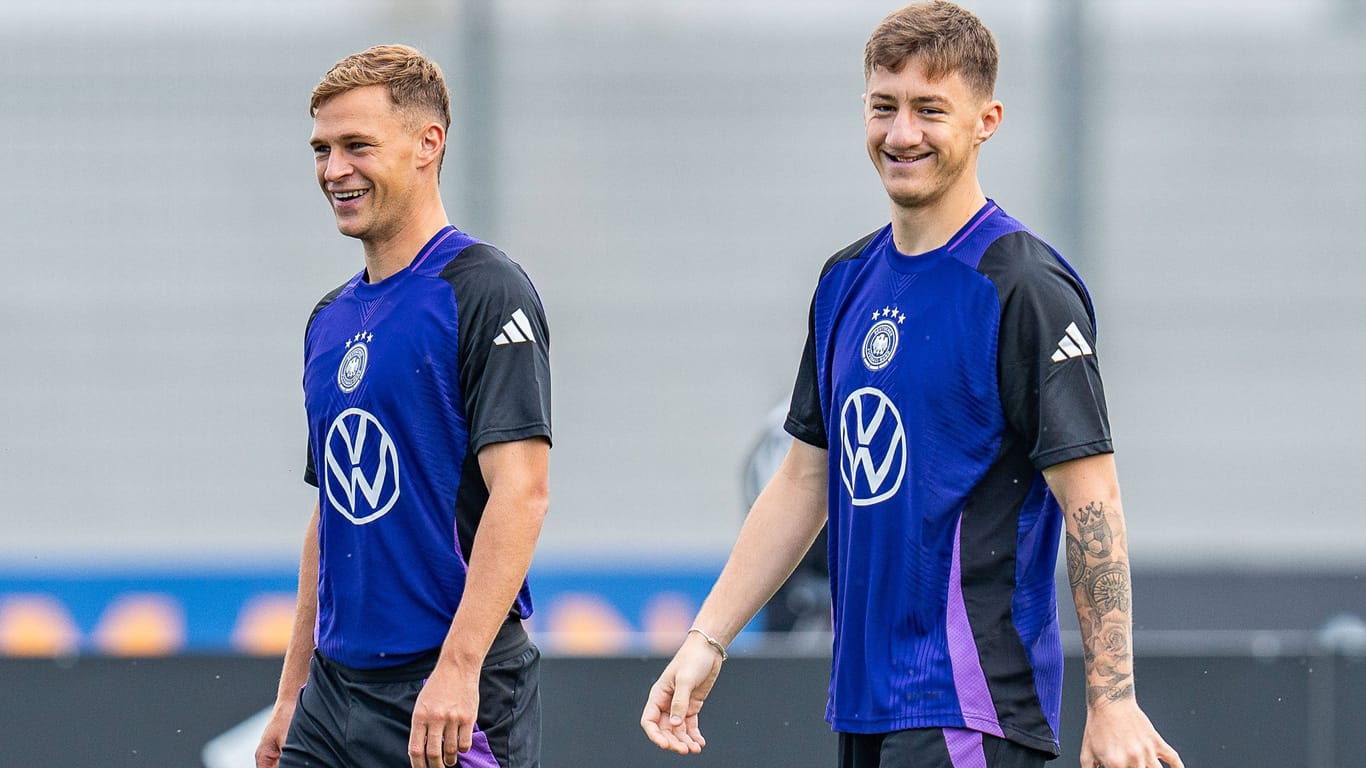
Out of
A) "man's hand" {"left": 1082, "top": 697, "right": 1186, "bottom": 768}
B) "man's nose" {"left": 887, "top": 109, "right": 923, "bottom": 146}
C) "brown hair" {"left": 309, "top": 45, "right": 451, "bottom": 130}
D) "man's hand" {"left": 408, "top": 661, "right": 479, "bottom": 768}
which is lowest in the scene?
"man's hand" {"left": 408, "top": 661, "right": 479, "bottom": 768}

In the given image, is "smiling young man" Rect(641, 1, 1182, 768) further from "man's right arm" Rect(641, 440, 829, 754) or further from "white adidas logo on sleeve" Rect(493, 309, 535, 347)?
"white adidas logo on sleeve" Rect(493, 309, 535, 347)

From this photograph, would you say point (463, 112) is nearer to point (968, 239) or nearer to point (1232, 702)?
point (1232, 702)

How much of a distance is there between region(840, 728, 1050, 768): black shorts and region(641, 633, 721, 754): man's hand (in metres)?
0.32

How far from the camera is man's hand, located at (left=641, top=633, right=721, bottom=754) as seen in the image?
8.48 feet

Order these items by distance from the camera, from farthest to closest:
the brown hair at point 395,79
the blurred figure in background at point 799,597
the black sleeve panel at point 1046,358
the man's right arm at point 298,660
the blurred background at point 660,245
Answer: the blurred background at point 660,245
the blurred figure in background at point 799,597
the man's right arm at point 298,660
the brown hair at point 395,79
the black sleeve panel at point 1046,358

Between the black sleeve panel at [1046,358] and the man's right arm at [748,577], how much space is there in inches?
18.7

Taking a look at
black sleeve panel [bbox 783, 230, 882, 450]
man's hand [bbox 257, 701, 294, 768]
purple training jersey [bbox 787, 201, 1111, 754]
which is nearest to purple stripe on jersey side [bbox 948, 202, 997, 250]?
purple training jersey [bbox 787, 201, 1111, 754]

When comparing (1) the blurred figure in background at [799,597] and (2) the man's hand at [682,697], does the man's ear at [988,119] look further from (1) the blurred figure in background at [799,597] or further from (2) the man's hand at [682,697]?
(1) the blurred figure in background at [799,597]

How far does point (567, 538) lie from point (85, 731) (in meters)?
3.65

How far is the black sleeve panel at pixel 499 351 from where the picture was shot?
105 inches

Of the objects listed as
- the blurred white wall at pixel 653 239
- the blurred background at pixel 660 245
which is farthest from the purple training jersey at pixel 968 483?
the blurred white wall at pixel 653 239

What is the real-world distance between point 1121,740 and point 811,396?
80cm

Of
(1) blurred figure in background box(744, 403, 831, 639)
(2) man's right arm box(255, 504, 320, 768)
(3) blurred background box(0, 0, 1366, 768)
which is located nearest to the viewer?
(2) man's right arm box(255, 504, 320, 768)

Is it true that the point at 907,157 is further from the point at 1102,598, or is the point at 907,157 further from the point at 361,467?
the point at 361,467
